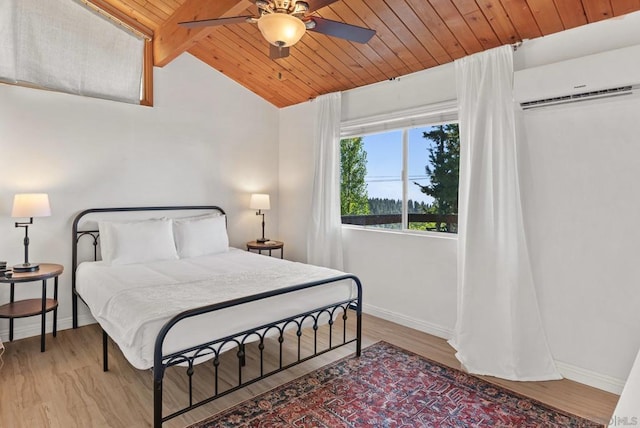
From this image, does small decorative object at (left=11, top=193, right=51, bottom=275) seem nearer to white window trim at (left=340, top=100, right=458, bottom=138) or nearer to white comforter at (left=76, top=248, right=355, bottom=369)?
white comforter at (left=76, top=248, right=355, bottom=369)

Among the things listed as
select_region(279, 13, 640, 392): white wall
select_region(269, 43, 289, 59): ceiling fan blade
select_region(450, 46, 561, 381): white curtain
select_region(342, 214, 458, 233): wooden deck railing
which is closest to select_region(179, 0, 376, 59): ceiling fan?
select_region(269, 43, 289, 59): ceiling fan blade

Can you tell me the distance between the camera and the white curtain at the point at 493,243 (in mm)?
2811

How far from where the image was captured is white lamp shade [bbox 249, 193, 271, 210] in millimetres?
4746

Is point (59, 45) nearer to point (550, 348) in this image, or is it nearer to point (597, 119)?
point (597, 119)

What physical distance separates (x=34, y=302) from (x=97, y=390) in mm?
1371

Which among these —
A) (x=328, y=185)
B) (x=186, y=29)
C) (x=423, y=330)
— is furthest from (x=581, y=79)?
(x=186, y=29)

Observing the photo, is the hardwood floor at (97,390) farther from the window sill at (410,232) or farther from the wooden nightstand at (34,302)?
the window sill at (410,232)

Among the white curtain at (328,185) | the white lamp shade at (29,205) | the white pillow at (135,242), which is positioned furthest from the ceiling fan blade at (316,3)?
the white lamp shade at (29,205)

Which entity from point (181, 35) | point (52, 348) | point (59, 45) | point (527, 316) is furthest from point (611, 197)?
point (59, 45)

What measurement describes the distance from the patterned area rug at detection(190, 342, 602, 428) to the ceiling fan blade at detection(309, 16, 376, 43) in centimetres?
239

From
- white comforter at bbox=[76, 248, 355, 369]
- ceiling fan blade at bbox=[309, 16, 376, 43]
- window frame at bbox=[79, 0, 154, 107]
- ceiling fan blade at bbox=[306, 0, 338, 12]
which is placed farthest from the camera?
window frame at bbox=[79, 0, 154, 107]

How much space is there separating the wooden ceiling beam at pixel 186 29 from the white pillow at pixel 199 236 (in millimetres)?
1764

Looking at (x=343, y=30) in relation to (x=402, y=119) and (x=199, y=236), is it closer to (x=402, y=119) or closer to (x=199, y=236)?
(x=402, y=119)

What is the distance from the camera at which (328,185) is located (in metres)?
4.39
